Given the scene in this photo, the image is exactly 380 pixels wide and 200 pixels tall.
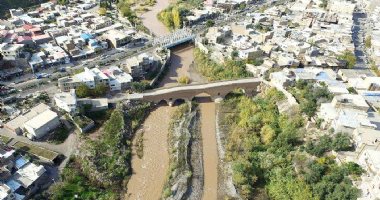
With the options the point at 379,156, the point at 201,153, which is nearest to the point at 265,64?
the point at 201,153

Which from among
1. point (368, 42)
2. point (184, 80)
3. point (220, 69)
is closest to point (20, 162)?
point (184, 80)

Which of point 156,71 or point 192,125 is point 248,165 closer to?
point 192,125

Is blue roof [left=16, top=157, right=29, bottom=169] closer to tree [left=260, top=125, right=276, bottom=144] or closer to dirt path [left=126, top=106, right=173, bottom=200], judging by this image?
dirt path [left=126, top=106, right=173, bottom=200]

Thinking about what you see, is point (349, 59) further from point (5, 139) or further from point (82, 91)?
point (5, 139)

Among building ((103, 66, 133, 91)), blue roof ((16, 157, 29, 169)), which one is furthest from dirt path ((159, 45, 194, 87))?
blue roof ((16, 157, 29, 169))

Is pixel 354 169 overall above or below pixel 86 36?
below

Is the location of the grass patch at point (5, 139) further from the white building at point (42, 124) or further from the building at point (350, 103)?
the building at point (350, 103)
